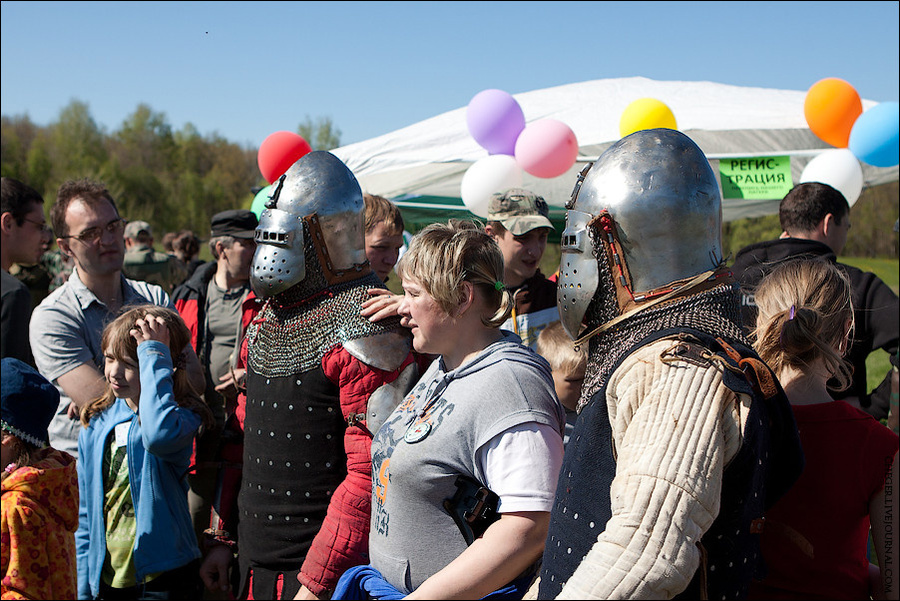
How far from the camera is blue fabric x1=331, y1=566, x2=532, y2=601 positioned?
6.31ft

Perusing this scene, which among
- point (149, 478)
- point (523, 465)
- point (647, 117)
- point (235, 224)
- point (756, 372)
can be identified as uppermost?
point (647, 117)

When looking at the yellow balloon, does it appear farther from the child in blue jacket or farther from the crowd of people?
the child in blue jacket

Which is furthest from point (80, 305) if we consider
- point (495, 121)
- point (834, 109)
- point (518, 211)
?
point (834, 109)

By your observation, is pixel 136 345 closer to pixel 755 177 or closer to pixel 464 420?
pixel 464 420

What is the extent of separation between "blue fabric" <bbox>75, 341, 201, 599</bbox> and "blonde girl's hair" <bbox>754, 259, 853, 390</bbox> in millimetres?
2228

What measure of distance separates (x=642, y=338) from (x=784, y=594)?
0.92 metres

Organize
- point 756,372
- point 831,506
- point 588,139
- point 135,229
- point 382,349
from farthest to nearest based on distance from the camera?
point 135,229 → point 588,139 → point 382,349 → point 831,506 → point 756,372

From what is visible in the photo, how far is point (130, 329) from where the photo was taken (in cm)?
320

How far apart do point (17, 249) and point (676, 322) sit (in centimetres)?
370

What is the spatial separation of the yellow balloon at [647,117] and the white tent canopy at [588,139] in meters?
0.90

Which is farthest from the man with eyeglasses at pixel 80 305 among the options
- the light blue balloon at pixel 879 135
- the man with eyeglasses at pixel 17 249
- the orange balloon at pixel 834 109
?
the orange balloon at pixel 834 109

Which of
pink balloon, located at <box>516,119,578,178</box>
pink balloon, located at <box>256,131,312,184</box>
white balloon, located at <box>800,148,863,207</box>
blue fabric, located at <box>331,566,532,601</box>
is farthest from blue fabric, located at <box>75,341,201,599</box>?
white balloon, located at <box>800,148,863,207</box>

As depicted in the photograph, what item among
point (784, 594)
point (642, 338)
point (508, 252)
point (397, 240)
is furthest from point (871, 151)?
point (642, 338)

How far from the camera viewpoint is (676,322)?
1.54m
